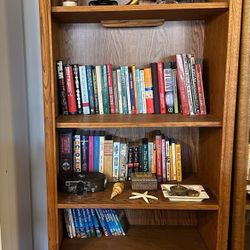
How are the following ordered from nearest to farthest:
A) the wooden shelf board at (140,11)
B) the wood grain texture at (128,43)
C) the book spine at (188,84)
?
1. the wooden shelf board at (140,11)
2. the book spine at (188,84)
3. the wood grain texture at (128,43)

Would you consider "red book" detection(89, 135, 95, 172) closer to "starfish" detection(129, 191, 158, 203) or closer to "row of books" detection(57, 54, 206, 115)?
"row of books" detection(57, 54, 206, 115)

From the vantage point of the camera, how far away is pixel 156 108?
1414 millimetres

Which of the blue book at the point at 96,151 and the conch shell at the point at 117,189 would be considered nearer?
the conch shell at the point at 117,189

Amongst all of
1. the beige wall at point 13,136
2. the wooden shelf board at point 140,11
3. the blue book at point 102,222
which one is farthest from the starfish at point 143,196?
the wooden shelf board at point 140,11

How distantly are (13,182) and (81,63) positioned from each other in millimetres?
591

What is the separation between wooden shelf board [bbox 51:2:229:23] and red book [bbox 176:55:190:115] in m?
0.18

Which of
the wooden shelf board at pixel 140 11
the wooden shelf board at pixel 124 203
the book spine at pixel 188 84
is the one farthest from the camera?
the book spine at pixel 188 84

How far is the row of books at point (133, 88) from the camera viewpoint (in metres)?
1.37

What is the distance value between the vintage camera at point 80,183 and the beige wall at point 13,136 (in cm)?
21

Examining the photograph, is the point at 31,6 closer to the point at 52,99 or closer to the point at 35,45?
the point at 35,45

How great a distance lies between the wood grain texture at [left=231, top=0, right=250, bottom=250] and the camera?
1169 mm

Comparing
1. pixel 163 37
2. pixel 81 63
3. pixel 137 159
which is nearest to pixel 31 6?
pixel 81 63

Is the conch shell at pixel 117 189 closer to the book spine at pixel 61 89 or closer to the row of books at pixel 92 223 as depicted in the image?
the row of books at pixel 92 223

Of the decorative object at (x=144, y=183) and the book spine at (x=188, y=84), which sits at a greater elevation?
the book spine at (x=188, y=84)
